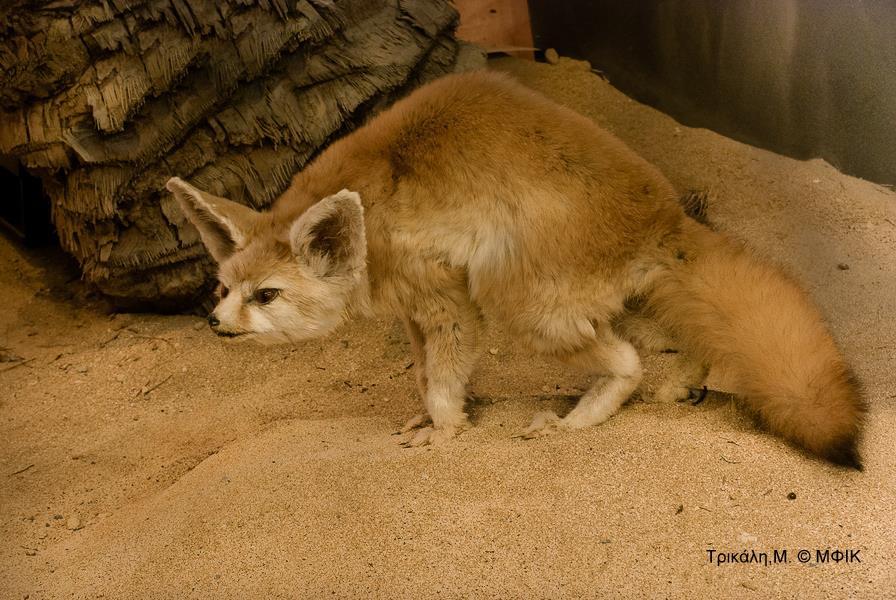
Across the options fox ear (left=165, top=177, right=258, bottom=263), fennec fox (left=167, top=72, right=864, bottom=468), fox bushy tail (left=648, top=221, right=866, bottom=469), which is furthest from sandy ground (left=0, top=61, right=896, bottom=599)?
fox ear (left=165, top=177, right=258, bottom=263)

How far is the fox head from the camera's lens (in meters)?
3.44

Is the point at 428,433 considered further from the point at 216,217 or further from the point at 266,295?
the point at 216,217

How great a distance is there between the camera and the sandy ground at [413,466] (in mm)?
2621

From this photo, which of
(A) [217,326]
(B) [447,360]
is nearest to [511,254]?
(B) [447,360]

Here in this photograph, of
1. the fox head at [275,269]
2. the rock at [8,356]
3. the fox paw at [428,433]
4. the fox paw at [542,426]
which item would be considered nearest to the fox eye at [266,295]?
the fox head at [275,269]

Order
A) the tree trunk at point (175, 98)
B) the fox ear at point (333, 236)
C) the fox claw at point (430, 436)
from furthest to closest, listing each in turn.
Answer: the tree trunk at point (175, 98) → the fox claw at point (430, 436) → the fox ear at point (333, 236)

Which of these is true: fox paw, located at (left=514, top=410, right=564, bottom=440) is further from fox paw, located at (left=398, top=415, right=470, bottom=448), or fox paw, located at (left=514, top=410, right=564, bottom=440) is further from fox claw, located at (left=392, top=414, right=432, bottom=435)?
fox claw, located at (left=392, top=414, right=432, bottom=435)

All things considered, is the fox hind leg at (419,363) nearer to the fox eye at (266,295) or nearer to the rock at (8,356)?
the fox eye at (266,295)

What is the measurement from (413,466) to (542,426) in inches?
26.0

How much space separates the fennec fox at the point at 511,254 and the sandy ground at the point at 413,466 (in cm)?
36

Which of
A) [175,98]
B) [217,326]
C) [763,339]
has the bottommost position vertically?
[763,339]

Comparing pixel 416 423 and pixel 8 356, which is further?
pixel 8 356

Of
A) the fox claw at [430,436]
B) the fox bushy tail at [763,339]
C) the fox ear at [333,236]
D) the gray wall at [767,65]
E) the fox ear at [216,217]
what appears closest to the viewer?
the fox bushy tail at [763,339]

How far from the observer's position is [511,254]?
344 centimetres
